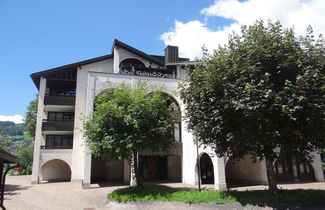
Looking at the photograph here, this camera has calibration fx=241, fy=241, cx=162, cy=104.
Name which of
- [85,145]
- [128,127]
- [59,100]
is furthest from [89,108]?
[128,127]

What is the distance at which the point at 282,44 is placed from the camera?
370 inches

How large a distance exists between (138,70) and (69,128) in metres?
9.69

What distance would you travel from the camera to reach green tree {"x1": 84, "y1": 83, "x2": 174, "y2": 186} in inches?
527

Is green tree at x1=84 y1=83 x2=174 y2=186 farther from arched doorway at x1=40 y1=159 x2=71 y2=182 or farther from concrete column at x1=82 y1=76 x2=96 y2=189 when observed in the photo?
arched doorway at x1=40 y1=159 x2=71 y2=182

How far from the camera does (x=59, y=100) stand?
2558 cm

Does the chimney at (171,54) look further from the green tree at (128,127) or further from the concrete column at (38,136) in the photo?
the green tree at (128,127)

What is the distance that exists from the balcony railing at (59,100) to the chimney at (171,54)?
1177 centimetres

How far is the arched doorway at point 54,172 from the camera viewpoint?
86.0 feet

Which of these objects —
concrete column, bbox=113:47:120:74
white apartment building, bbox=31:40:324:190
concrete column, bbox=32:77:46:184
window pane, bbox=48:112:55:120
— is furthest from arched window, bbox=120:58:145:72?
window pane, bbox=48:112:55:120

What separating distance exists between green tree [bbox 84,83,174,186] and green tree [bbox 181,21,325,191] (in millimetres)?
3436

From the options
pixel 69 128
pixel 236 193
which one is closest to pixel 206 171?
pixel 236 193

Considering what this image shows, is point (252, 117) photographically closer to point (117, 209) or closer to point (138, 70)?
point (117, 209)

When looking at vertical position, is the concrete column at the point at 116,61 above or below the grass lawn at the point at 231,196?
above

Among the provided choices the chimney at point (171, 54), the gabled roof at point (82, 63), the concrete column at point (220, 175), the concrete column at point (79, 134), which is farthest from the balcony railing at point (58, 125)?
the concrete column at point (220, 175)
